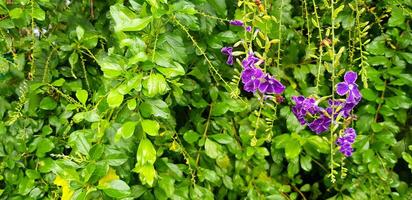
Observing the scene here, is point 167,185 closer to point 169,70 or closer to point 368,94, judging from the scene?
point 169,70

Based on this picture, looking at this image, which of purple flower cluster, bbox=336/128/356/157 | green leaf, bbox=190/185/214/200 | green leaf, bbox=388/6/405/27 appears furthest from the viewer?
green leaf, bbox=388/6/405/27

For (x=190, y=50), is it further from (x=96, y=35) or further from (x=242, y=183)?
(x=242, y=183)

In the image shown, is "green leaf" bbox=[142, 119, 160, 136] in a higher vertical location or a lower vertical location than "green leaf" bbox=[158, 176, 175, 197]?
higher

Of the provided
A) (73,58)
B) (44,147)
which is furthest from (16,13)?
(44,147)

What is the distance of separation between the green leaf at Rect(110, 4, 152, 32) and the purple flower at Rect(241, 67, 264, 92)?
9.8 inches

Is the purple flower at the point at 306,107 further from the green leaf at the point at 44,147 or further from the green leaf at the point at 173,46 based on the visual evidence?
the green leaf at the point at 44,147

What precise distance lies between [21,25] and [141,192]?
564 mm

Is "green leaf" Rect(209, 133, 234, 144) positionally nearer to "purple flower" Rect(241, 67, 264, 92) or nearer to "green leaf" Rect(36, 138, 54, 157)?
"purple flower" Rect(241, 67, 264, 92)

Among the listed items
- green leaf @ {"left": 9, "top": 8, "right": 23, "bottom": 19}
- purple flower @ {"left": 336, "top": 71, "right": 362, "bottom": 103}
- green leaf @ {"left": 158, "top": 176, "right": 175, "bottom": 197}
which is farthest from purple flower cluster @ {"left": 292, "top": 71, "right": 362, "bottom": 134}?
green leaf @ {"left": 9, "top": 8, "right": 23, "bottom": 19}

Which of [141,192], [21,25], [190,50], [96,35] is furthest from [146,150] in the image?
[21,25]

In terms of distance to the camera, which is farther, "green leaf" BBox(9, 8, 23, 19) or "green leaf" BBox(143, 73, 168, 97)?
"green leaf" BBox(9, 8, 23, 19)

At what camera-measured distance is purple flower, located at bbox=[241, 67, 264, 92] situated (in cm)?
106

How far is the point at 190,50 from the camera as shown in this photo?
49.9 inches

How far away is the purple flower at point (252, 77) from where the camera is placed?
41.8 inches
